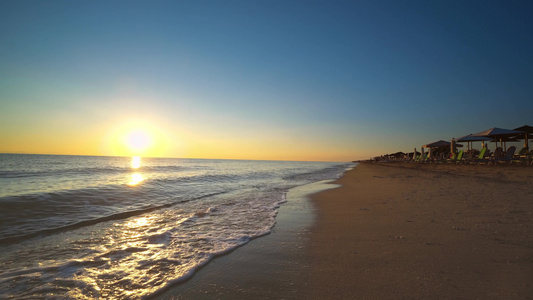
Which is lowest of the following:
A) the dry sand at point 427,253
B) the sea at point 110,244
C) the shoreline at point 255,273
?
the sea at point 110,244

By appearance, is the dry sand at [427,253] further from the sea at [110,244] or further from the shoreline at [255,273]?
the sea at [110,244]

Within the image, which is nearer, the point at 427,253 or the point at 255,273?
the point at 255,273

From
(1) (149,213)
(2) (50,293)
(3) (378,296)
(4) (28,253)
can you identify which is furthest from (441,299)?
(1) (149,213)

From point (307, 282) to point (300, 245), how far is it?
1.22 m

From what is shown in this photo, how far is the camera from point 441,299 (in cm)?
194

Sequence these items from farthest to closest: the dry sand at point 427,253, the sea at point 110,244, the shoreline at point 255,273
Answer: the sea at point 110,244 → the shoreline at point 255,273 → the dry sand at point 427,253

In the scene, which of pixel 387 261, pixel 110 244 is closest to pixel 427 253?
pixel 387 261

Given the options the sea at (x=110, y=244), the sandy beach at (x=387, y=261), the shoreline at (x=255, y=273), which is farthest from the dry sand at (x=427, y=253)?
the sea at (x=110, y=244)

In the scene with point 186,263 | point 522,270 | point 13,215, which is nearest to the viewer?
point 522,270

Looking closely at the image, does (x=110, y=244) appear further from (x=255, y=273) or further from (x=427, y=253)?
(x=427, y=253)

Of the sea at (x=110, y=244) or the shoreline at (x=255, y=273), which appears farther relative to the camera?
the sea at (x=110, y=244)

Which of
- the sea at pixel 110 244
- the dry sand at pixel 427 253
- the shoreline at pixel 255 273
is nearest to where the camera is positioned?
the dry sand at pixel 427 253

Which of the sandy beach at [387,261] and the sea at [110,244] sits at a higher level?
the sandy beach at [387,261]

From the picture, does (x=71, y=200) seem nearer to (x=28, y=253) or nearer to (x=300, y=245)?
(x=28, y=253)
